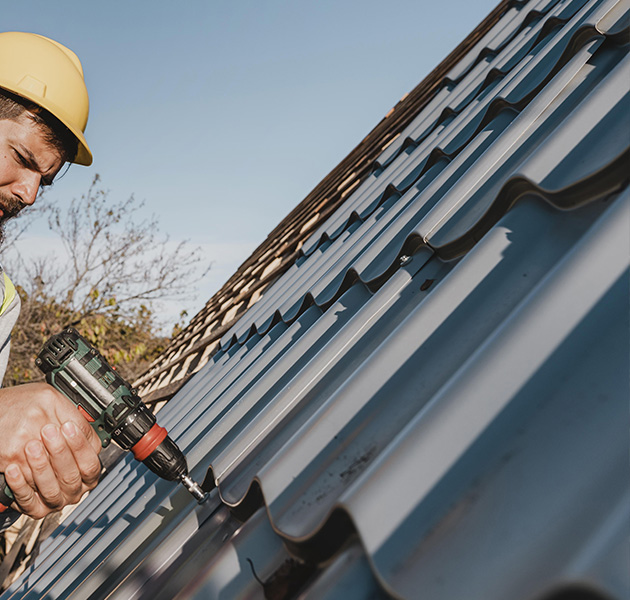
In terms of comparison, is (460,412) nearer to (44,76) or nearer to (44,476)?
(44,476)

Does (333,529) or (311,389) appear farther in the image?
(311,389)

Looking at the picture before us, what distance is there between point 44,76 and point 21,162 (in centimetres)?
53

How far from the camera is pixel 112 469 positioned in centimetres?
362

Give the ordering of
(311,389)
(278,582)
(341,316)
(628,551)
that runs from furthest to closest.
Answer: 1. (341,316)
2. (311,389)
3. (278,582)
4. (628,551)

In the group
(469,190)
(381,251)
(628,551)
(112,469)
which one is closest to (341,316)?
(381,251)

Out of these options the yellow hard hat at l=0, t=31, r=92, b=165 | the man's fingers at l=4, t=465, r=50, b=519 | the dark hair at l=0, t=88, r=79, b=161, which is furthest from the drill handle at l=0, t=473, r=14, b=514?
the yellow hard hat at l=0, t=31, r=92, b=165

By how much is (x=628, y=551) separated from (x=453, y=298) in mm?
673

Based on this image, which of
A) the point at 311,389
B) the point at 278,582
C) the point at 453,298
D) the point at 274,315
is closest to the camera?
the point at 278,582

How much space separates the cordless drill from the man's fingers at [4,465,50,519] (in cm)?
9

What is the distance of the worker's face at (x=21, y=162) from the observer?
8.64 ft

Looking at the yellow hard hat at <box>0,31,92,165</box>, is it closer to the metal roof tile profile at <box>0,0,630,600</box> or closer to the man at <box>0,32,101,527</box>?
the man at <box>0,32,101,527</box>

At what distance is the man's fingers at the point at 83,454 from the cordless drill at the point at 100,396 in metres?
0.13

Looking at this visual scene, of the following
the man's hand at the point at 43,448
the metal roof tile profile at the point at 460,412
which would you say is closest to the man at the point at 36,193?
the man's hand at the point at 43,448

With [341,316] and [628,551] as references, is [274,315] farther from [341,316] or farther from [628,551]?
[628,551]
